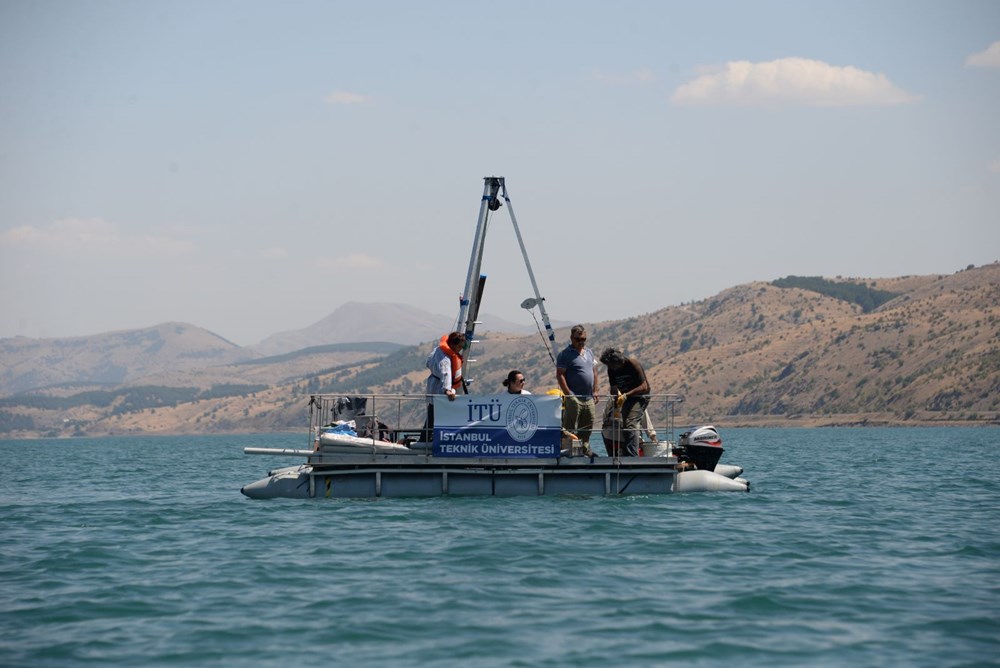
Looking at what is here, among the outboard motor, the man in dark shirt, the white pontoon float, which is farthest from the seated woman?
the outboard motor

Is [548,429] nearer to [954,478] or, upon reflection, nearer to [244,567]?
[244,567]

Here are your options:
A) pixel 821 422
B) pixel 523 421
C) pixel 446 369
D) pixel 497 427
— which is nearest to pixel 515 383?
pixel 523 421

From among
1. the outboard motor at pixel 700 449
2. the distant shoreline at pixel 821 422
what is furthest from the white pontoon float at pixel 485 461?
the distant shoreline at pixel 821 422

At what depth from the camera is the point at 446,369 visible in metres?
23.9

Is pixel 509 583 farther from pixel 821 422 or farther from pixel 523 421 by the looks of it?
pixel 821 422

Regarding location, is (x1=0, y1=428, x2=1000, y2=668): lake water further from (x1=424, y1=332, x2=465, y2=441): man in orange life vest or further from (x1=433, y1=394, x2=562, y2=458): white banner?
(x1=424, y1=332, x2=465, y2=441): man in orange life vest

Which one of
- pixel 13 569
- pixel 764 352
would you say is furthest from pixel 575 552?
pixel 764 352

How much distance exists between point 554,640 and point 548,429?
472 inches

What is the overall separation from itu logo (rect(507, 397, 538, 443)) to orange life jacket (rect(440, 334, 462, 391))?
4.19ft

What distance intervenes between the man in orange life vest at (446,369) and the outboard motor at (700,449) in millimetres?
5248

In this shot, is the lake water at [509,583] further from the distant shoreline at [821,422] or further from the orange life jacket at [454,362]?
the distant shoreline at [821,422]

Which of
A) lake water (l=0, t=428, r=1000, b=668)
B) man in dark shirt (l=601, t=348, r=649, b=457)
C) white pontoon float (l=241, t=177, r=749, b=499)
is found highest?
man in dark shirt (l=601, t=348, r=649, b=457)

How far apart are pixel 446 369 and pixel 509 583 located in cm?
923

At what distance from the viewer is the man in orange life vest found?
77.8 feet
